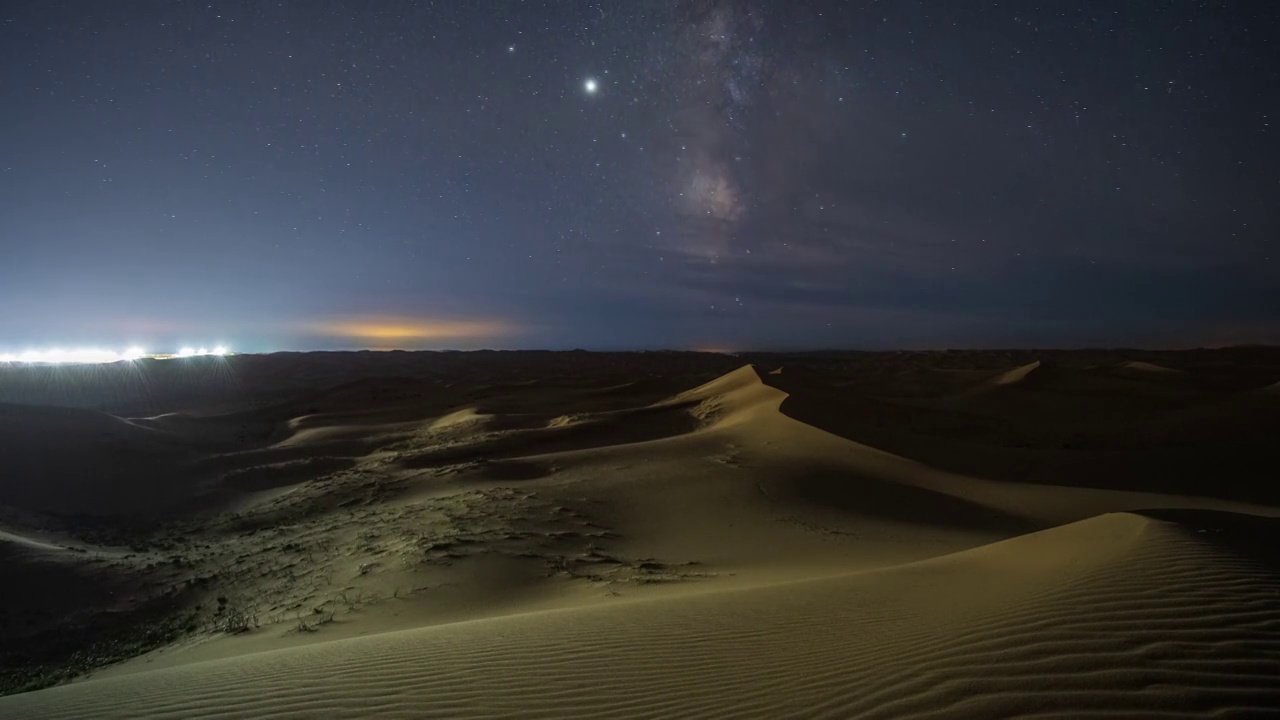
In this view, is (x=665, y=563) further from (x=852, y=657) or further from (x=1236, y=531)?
(x=1236, y=531)

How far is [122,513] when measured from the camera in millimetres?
16203

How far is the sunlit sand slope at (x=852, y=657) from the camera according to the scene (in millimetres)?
3123

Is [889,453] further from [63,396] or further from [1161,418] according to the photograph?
[63,396]

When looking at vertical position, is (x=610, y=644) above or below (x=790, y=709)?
below

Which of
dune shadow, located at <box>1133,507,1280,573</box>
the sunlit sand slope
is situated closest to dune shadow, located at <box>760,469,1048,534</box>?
dune shadow, located at <box>1133,507,1280,573</box>

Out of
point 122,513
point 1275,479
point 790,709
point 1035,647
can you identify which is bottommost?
point 122,513

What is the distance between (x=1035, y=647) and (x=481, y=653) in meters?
4.02

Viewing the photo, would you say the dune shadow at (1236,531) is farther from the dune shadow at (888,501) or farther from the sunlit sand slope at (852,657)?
the dune shadow at (888,501)

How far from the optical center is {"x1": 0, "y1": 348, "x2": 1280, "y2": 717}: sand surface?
3.74 m

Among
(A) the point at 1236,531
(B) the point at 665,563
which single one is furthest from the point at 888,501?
(A) the point at 1236,531

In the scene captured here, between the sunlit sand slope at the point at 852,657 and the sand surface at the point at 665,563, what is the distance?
27 mm

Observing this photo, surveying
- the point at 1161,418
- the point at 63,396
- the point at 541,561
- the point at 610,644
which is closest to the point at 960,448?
the point at 1161,418

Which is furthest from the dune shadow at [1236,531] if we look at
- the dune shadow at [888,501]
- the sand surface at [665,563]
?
the dune shadow at [888,501]

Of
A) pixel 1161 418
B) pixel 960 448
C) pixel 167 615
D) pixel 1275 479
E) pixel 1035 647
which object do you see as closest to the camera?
pixel 1035 647
